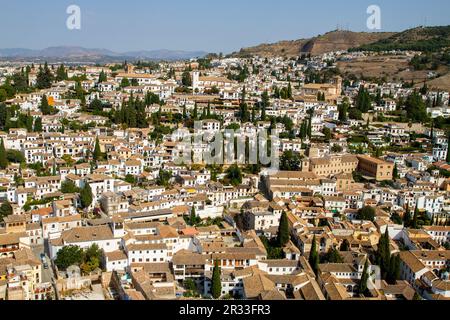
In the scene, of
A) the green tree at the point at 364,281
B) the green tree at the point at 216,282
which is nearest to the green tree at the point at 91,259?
the green tree at the point at 216,282

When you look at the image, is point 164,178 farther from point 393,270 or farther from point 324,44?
point 324,44

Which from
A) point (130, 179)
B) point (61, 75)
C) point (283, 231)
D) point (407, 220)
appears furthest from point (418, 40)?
point (283, 231)

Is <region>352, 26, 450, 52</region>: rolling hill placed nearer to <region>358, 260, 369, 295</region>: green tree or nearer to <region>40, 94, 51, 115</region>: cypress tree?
<region>40, 94, 51, 115</region>: cypress tree

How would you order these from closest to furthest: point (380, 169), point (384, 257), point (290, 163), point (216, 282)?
point (216, 282), point (384, 257), point (380, 169), point (290, 163)

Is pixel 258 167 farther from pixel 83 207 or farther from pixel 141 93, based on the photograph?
pixel 141 93
